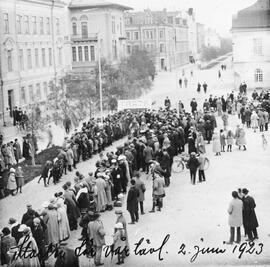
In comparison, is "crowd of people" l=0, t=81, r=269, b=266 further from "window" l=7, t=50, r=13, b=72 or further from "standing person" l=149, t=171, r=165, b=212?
"window" l=7, t=50, r=13, b=72

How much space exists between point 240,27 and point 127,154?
107 feet

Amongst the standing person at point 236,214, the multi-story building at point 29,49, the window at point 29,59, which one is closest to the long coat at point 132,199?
the standing person at point 236,214

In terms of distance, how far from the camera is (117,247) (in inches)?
520

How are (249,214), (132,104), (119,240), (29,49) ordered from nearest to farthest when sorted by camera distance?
(119,240) < (249,214) < (132,104) < (29,49)

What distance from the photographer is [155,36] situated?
8819 centimetres

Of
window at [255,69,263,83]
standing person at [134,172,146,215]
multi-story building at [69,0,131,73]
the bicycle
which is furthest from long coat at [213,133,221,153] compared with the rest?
multi-story building at [69,0,131,73]

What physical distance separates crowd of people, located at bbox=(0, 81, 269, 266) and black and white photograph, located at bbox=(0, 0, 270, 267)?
0.05 m

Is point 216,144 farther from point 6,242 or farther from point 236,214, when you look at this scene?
point 6,242

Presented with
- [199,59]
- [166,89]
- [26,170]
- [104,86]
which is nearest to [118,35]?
[166,89]

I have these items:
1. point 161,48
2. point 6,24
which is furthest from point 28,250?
point 161,48

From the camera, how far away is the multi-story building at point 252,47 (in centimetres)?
4925

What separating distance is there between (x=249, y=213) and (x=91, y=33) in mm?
56598

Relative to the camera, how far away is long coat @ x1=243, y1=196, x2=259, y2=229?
45.6 ft

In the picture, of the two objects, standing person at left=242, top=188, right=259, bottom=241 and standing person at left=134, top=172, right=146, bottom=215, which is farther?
standing person at left=134, top=172, right=146, bottom=215
